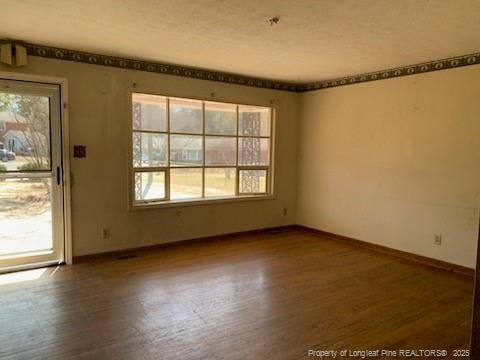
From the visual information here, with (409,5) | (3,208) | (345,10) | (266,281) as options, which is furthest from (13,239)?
(409,5)

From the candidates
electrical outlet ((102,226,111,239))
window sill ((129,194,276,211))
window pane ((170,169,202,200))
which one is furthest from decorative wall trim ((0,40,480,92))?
electrical outlet ((102,226,111,239))

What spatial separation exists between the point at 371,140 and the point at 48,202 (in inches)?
162

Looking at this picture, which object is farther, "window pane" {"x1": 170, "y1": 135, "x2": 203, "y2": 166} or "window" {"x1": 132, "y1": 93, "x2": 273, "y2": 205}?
"window pane" {"x1": 170, "y1": 135, "x2": 203, "y2": 166}

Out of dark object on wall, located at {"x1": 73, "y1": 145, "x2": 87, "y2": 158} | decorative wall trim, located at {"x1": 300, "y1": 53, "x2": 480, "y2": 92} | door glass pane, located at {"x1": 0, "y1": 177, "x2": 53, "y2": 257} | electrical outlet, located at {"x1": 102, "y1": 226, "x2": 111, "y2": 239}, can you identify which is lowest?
electrical outlet, located at {"x1": 102, "y1": 226, "x2": 111, "y2": 239}

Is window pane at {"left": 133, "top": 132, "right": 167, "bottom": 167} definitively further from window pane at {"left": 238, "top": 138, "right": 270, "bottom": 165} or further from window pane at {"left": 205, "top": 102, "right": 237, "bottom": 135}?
window pane at {"left": 238, "top": 138, "right": 270, "bottom": 165}

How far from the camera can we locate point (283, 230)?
18.6 feet

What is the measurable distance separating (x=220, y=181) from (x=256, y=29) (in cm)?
259

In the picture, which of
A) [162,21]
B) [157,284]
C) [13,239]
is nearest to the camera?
[162,21]

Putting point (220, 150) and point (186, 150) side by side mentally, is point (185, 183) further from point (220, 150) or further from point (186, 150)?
point (220, 150)

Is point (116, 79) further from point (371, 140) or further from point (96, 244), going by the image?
point (371, 140)

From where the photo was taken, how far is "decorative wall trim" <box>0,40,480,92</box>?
12.1 feet

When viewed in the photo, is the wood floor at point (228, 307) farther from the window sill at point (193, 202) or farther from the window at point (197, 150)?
the window at point (197, 150)

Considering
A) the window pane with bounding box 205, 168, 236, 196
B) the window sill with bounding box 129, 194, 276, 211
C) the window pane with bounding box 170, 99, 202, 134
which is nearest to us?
the window sill with bounding box 129, 194, 276, 211

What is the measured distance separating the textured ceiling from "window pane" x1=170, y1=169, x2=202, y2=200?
1499mm
